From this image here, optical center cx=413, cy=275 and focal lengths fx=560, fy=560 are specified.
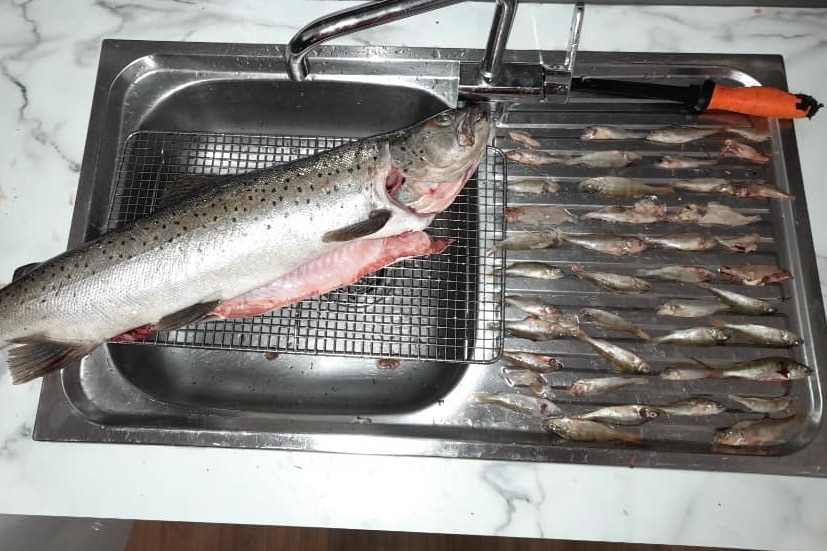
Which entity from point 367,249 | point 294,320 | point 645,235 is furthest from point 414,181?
point 645,235

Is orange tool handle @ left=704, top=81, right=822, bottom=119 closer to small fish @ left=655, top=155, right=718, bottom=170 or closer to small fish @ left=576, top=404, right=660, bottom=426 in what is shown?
small fish @ left=655, top=155, right=718, bottom=170

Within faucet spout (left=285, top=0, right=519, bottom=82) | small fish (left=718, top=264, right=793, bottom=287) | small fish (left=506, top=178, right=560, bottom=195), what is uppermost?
faucet spout (left=285, top=0, right=519, bottom=82)

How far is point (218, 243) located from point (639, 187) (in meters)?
0.98

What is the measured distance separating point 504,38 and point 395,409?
33.1 inches

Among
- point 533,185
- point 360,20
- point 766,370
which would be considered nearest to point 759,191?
point 766,370

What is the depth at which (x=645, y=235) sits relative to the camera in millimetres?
1348

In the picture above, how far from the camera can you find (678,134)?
1.39 metres

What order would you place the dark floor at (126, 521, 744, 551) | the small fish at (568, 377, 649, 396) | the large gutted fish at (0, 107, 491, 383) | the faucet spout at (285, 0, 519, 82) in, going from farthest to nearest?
1. the dark floor at (126, 521, 744, 551)
2. the small fish at (568, 377, 649, 396)
3. the large gutted fish at (0, 107, 491, 383)
4. the faucet spout at (285, 0, 519, 82)

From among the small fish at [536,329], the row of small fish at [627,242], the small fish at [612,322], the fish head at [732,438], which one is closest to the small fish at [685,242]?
the row of small fish at [627,242]

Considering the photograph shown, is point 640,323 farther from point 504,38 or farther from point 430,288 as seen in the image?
point 504,38

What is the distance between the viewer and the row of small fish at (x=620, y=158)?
1.37 metres

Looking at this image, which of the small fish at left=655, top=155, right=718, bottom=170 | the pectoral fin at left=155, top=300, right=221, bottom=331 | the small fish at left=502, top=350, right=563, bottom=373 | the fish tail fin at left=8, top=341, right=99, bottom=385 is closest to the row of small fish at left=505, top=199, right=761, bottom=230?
the small fish at left=655, top=155, right=718, bottom=170

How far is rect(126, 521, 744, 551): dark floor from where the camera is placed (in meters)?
1.72

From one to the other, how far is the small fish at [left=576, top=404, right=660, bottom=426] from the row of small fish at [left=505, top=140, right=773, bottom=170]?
1.91 feet
